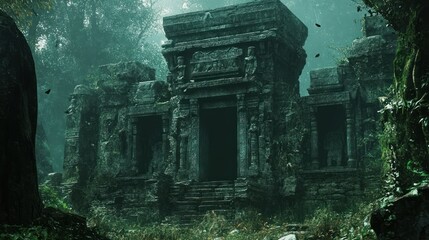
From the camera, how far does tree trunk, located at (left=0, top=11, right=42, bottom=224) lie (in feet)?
21.9

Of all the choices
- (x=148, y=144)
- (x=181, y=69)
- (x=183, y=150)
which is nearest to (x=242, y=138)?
(x=183, y=150)

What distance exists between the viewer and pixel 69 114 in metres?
18.8

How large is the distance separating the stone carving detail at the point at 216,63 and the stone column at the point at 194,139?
36.9 inches

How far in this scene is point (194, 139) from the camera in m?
16.6

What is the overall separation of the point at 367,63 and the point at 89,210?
939 centimetres

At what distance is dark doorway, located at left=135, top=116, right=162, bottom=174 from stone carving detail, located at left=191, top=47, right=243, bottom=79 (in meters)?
2.77

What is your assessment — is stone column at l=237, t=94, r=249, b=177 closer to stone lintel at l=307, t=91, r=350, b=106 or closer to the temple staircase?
the temple staircase

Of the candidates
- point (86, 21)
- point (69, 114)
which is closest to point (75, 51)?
point (86, 21)

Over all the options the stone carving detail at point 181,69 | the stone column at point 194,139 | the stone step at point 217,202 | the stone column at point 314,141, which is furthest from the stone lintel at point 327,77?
the stone step at point 217,202

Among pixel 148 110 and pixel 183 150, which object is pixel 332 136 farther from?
pixel 148 110

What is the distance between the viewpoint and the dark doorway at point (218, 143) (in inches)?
669

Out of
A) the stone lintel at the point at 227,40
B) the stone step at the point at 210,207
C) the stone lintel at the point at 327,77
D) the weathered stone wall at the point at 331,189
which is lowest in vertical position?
the stone step at the point at 210,207

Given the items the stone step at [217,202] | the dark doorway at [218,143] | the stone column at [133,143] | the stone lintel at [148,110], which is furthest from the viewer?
the stone column at [133,143]

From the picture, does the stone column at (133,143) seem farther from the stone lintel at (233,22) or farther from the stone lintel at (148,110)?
the stone lintel at (233,22)
